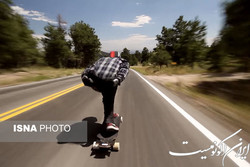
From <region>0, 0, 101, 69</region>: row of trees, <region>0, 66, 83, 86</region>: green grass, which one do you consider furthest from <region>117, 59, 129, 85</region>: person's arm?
<region>0, 0, 101, 69</region>: row of trees

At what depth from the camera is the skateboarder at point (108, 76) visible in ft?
8.57

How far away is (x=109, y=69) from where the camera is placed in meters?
2.63

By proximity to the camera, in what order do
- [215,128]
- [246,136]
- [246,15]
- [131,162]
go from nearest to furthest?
[131,162], [246,136], [215,128], [246,15]

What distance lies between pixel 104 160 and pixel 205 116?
10.9 ft

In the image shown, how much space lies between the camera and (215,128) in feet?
11.5

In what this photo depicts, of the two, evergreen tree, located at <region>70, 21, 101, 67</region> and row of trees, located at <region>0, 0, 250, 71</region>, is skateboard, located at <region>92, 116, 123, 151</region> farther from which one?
evergreen tree, located at <region>70, 21, 101, 67</region>

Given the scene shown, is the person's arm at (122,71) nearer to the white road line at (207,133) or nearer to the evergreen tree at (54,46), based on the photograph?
the white road line at (207,133)

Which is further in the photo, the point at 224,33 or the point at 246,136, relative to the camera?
the point at 224,33

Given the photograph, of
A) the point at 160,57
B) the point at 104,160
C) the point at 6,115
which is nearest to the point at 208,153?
the point at 104,160

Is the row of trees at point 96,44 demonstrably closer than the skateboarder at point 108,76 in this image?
No

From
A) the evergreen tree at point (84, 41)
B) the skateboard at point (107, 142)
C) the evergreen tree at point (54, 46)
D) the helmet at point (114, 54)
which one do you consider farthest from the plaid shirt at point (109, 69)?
the evergreen tree at point (84, 41)

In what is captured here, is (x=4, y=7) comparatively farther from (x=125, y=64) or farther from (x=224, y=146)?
(x=224, y=146)

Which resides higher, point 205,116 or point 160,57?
point 160,57

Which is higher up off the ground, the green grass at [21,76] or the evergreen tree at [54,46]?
the evergreen tree at [54,46]
